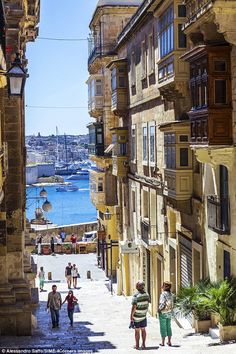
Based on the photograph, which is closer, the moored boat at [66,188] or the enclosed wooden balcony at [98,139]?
the enclosed wooden balcony at [98,139]

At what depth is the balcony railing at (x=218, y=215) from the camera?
15.2m

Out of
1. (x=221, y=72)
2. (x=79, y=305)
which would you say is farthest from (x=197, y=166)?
(x=79, y=305)

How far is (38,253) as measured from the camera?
147 feet

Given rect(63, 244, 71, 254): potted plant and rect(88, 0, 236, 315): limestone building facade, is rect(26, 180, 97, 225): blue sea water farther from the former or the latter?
rect(88, 0, 236, 315): limestone building facade

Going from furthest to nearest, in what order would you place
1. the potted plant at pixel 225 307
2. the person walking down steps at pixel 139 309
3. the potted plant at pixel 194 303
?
the potted plant at pixel 194 303, the potted plant at pixel 225 307, the person walking down steps at pixel 139 309

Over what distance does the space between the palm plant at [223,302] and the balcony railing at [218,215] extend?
4.55 feet

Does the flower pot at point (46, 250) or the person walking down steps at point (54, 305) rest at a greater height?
the person walking down steps at point (54, 305)

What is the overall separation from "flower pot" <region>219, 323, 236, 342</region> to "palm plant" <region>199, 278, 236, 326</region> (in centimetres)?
8

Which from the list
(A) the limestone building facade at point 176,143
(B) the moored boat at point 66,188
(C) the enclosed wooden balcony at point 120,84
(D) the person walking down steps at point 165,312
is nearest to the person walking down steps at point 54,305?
(A) the limestone building facade at point 176,143

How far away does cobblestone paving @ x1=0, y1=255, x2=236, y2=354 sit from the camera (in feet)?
43.6

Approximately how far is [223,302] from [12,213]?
22.7ft

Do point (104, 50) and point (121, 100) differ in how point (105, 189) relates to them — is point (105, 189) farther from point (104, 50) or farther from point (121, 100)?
point (121, 100)

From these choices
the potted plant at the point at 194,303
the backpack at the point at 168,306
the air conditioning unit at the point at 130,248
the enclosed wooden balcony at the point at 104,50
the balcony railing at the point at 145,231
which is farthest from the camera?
the enclosed wooden balcony at the point at 104,50

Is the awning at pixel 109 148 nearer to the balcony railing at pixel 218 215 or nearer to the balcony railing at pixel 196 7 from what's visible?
the balcony railing at pixel 218 215
